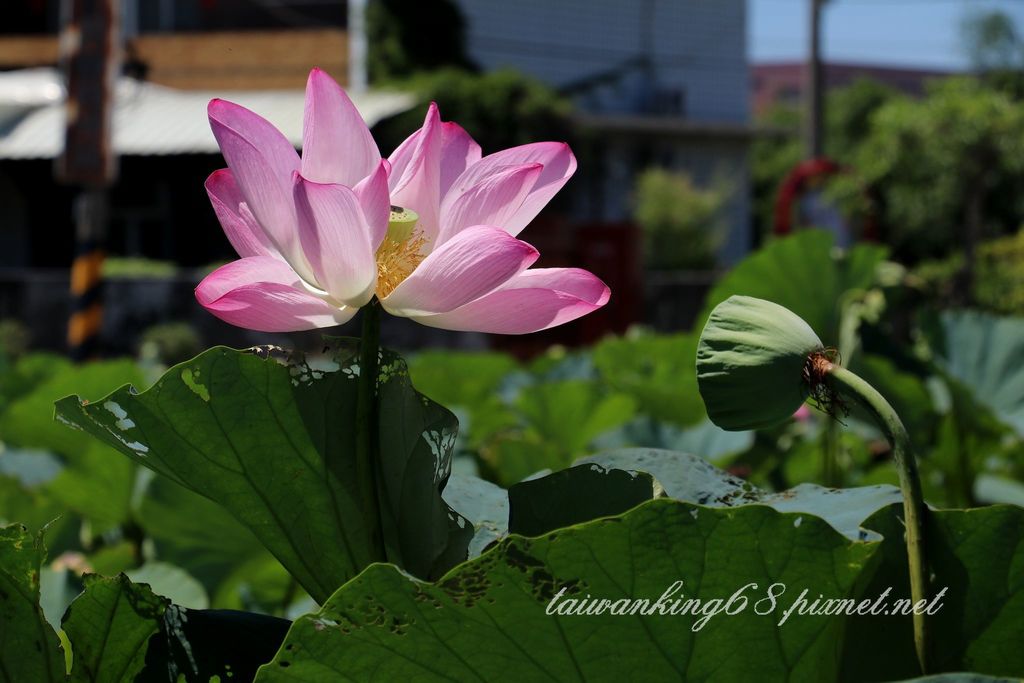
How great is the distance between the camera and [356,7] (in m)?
14.5

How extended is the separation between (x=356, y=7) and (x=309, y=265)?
48.0ft

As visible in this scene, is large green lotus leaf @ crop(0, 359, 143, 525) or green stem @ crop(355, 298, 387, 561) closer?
green stem @ crop(355, 298, 387, 561)

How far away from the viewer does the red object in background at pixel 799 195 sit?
3.05 meters

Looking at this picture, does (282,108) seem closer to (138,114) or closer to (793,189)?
(138,114)

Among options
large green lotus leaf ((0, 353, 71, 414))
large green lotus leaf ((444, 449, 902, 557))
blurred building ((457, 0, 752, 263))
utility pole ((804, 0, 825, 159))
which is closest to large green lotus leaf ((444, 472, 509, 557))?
large green lotus leaf ((444, 449, 902, 557))

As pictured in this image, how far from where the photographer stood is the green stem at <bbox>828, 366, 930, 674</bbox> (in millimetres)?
413

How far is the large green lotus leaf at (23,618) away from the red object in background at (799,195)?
2.69 m

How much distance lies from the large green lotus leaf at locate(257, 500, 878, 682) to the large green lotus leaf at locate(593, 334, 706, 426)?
0.73 metres

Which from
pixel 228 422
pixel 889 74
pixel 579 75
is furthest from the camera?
pixel 889 74

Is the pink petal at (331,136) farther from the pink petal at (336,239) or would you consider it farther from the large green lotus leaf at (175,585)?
the large green lotus leaf at (175,585)

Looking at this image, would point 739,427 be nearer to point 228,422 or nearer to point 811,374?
point 811,374

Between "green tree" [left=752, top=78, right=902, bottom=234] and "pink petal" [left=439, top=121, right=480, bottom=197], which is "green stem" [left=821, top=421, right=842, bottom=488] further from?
"green tree" [left=752, top=78, right=902, bottom=234]

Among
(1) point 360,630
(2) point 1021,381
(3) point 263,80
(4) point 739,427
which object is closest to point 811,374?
(4) point 739,427

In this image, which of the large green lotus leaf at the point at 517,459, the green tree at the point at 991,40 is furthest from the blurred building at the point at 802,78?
the large green lotus leaf at the point at 517,459
